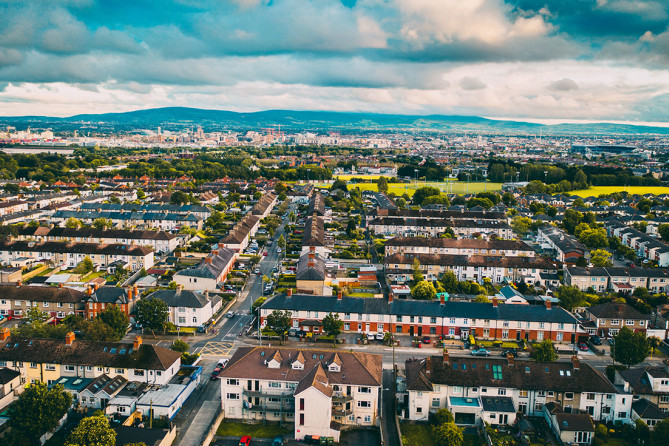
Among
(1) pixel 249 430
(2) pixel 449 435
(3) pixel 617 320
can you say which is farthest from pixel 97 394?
(3) pixel 617 320

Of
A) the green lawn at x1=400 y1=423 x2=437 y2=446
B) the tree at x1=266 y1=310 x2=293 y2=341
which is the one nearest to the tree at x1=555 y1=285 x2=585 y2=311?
the green lawn at x1=400 y1=423 x2=437 y2=446

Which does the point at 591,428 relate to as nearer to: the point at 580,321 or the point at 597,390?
the point at 597,390

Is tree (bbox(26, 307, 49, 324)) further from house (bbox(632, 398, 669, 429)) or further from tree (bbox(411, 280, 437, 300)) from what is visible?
house (bbox(632, 398, 669, 429))

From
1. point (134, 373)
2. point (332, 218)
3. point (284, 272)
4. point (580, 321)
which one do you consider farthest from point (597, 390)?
point (332, 218)

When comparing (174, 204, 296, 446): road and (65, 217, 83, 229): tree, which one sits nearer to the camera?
(174, 204, 296, 446): road

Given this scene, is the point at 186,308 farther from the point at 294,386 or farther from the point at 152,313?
the point at 294,386
